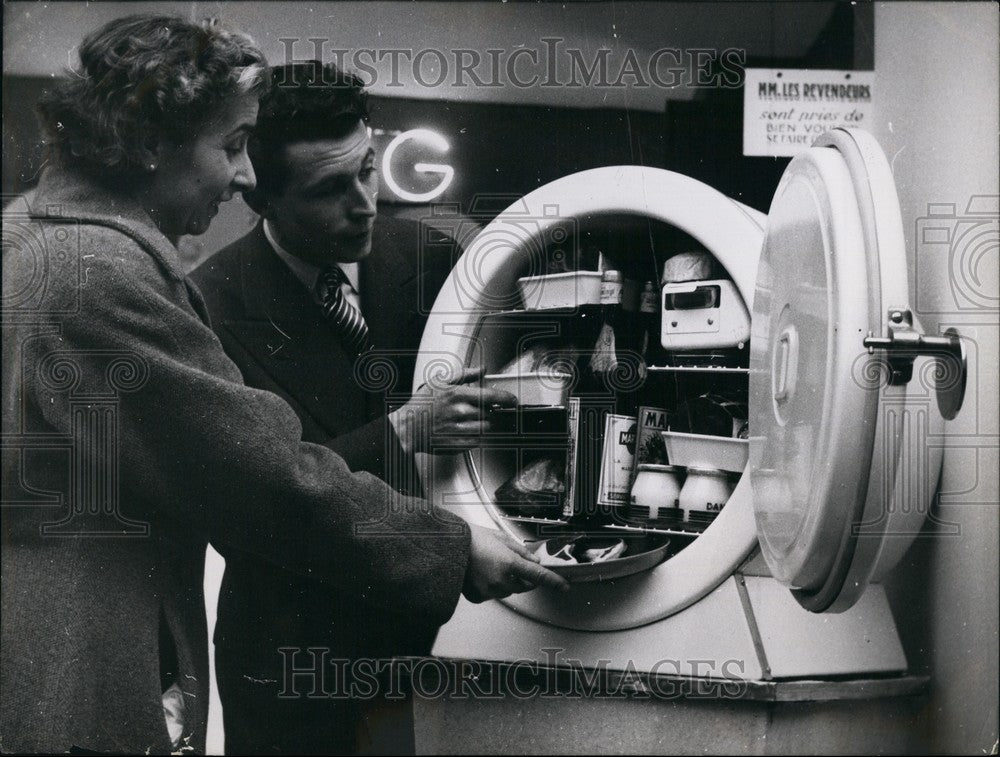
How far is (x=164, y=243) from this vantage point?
1403mm

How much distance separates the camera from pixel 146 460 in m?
1.39

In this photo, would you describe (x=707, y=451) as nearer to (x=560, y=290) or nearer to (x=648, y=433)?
(x=648, y=433)

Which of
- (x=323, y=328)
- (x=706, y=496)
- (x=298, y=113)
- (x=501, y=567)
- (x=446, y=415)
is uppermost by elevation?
(x=298, y=113)

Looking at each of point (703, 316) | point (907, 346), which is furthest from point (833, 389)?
point (703, 316)

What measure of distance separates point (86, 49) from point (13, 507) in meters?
0.76

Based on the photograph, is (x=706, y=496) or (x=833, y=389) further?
(x=706, y=496)

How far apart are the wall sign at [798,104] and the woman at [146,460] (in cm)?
79

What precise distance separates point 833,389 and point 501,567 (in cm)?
60

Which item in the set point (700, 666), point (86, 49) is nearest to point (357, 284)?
point (86, 49)

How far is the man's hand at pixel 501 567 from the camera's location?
55.3 inches

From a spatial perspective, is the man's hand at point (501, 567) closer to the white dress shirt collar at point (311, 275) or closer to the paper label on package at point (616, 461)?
the paper label on package at point (616, 461)

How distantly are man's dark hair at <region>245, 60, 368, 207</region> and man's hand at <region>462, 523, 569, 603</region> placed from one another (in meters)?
0.65

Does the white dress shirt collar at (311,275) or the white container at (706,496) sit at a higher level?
the white dress shirt collar at (311,275)

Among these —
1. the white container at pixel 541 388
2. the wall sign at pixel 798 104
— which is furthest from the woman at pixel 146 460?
the wall sign at pixel 798 104
